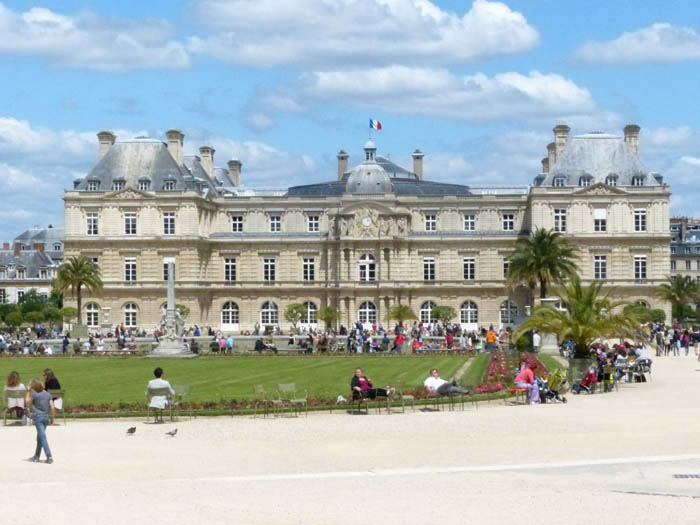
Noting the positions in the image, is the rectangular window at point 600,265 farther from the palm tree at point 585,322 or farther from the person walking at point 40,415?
the person walking at point 40,415

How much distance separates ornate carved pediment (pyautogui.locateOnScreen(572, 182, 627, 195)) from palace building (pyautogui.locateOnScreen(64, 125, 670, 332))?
0.08m

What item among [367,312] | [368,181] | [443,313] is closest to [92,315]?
[367,312]

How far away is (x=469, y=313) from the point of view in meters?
91.9

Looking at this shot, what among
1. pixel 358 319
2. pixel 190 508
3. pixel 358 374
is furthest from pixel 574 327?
pixel 358 319

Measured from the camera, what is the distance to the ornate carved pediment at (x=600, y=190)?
293ft

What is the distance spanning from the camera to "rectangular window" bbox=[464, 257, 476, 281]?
305 ft

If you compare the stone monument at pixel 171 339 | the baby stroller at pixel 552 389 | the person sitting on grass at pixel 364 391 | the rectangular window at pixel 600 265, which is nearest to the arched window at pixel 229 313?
the rectangular window at pixel 600 265

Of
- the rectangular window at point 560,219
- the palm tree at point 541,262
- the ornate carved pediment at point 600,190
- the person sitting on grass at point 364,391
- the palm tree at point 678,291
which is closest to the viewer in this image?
the person sitting on grass at point 364,391

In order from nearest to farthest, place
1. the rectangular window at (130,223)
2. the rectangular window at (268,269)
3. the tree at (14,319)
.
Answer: the tree at (14,319) < the rectangular window at (130,223) < the rectangular window at (268,269)

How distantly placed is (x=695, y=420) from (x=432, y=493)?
11.4m

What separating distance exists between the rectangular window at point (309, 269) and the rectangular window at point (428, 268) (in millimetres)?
8752

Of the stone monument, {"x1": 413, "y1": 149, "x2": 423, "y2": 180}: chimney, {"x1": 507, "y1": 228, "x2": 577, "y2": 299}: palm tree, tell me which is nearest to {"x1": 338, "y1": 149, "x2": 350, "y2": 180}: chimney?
{"x1": 413, "y1": 149, "x2": 423, "y2": 180}: chimney

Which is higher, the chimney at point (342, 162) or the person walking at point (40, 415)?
the chimney at point (342, 162)

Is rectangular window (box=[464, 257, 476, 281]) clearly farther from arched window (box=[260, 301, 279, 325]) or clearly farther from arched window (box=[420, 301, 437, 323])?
arched window (box=[260, 301, 279, 325])
